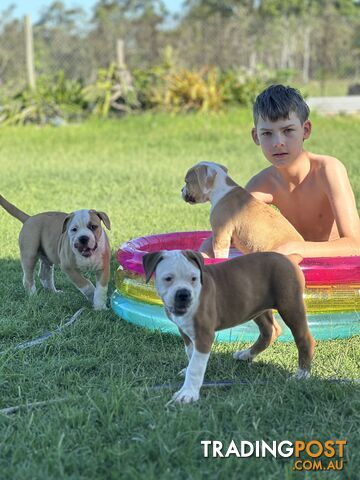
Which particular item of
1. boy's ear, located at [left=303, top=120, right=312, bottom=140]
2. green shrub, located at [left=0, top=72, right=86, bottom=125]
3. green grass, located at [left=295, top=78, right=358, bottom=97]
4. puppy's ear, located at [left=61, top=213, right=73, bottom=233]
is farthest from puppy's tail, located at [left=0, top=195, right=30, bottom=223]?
green grass, located at [left=295, top=78, right=358, bottom=97]

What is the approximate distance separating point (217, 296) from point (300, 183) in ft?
6.03

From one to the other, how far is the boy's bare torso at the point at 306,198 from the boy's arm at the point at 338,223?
0.36 feet

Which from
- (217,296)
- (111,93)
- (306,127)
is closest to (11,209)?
(306,127)

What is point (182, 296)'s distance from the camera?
10.2 feet

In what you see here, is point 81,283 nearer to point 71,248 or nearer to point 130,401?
point 71,248

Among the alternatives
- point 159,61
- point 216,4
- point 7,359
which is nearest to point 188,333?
point 7,359

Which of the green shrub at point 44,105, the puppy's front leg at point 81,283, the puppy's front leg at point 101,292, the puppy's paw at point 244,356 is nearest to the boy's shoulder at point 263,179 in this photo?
the puppy's front leg at point 101,292

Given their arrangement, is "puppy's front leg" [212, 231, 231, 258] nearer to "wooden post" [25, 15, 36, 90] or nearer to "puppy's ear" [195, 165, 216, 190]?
"puppy's ear" [195, 165, 216, 190]

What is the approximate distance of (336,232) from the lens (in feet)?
16.7

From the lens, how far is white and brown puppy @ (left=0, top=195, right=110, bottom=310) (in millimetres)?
4871

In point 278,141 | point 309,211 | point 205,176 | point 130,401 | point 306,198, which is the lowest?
point 130,401

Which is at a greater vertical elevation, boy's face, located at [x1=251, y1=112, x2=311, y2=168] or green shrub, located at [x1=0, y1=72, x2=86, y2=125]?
boy's face, located at [x1=251, y1=112, x2=311, y2=168]

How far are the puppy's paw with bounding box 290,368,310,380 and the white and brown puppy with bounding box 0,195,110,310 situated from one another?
5.72 feet

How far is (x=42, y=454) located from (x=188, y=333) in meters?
0.90
